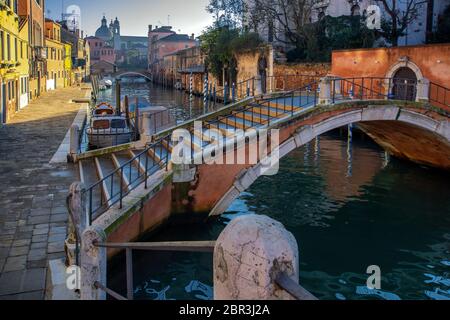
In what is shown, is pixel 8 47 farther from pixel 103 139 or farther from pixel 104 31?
pixel 104 31

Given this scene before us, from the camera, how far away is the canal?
8775mm

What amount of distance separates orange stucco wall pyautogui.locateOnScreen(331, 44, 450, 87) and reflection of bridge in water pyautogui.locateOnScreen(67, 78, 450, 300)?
1.12 m

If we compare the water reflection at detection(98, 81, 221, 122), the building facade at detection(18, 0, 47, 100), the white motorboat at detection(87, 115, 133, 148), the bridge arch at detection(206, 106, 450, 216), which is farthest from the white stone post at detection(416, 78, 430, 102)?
the building facade at detection(18, 0, 47, 100)

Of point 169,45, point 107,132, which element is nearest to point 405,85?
point 107,132

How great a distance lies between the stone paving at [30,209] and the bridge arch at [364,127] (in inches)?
145

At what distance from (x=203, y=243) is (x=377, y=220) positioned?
1014 centimetres

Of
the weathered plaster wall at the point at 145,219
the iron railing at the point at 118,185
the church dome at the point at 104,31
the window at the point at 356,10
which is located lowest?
the weathered plaster wall at the point at 145,219

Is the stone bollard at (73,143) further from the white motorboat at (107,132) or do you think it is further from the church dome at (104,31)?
the church dome at (104,31)

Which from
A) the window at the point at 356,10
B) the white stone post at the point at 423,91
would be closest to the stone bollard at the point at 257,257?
the white stone post at the point at 423,91

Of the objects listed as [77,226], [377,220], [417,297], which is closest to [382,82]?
[377,220]

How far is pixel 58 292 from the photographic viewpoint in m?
6.32

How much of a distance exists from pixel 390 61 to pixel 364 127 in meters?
3.10

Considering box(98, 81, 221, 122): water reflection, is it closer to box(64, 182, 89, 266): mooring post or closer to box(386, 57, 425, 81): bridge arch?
box(386, 57, 425, 81): bridge arch

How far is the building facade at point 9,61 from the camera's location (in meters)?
21.5
